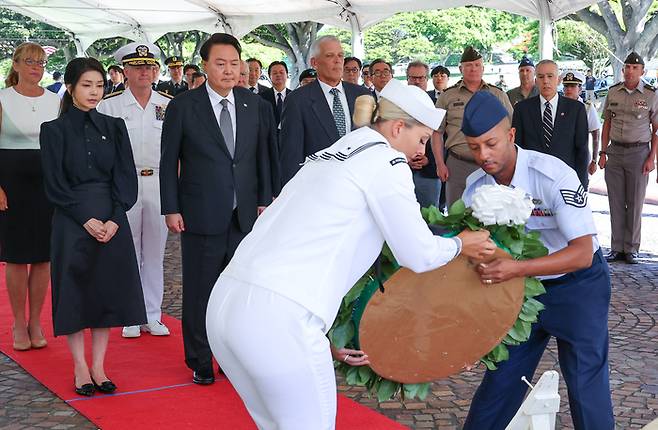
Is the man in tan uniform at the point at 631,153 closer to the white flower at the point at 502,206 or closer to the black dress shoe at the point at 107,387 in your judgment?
the black dress shoe at the point at 107,387

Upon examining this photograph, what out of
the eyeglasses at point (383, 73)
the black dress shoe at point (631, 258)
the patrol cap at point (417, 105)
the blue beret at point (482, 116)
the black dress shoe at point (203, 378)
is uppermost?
the eyeglasses at point (383, 73)

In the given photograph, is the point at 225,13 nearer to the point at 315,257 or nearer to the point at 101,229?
the point at 101,229

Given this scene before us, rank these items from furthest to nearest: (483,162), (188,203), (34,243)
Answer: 1. (34,243)
2. (188,203)
3. (483,162)

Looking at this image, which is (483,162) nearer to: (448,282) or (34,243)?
(448,282)

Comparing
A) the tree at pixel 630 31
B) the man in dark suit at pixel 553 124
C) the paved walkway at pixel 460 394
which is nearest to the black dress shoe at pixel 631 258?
the man in dark suit at pixel 553 124

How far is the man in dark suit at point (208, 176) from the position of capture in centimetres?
536

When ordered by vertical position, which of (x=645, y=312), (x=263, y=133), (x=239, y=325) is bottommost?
(x=645, y=312)

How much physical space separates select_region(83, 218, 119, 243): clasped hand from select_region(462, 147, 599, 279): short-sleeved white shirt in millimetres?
2399

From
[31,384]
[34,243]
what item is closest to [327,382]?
[31,384]

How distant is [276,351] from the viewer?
2689 millimetres

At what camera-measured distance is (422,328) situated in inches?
126

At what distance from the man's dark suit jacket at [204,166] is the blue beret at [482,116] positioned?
230 cm

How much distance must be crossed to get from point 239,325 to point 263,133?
2.96 m

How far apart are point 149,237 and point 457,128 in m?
3.41
